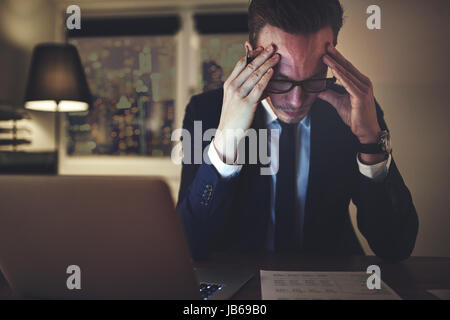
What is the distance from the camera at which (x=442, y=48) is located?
1484 mm

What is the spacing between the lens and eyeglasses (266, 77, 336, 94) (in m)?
1.42

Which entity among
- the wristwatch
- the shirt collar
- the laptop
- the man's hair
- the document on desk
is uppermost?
the man's hair

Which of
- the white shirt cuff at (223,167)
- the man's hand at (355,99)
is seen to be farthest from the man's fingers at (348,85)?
the white shirt cuff at (223,167)

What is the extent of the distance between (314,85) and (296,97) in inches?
3.5

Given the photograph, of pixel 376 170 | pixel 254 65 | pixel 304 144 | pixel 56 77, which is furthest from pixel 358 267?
pixel 56 77

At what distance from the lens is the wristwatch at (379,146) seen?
1.38 m

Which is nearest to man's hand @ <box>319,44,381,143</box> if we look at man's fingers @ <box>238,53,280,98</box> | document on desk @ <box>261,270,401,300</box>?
man's fingers @ <box>238,53,280,98</box>

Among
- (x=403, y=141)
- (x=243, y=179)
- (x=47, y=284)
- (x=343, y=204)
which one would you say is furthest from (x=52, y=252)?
(x=403, y=141)

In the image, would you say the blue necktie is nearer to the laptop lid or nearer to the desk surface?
the desk surface

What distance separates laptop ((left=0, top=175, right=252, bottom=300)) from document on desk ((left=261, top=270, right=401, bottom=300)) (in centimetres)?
22

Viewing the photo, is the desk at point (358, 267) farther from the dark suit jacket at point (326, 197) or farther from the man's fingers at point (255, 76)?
the man's fingers at point (255, 76)

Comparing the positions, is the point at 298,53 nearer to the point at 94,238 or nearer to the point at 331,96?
the point at 331,96

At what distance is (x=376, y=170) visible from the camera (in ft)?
4.46
